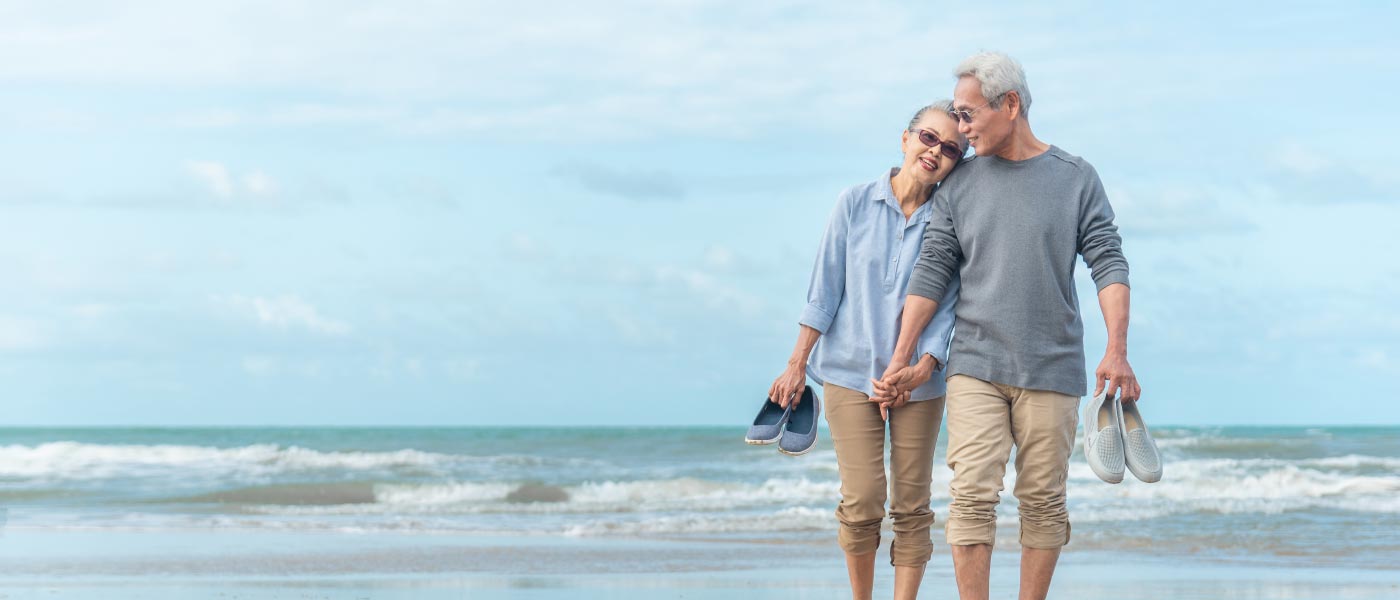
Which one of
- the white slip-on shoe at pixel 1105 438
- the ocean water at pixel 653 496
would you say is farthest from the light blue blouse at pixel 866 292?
the ocean water at pixel 653 496

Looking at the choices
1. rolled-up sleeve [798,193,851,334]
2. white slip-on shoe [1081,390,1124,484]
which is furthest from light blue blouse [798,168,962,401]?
white slip-on shoe [1081,390,1124,484]

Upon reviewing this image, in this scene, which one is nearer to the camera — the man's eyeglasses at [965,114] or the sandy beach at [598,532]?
the man's eyeglasses at [965,114]

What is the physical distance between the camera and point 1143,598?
551cm

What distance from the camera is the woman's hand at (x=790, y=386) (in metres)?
3.43

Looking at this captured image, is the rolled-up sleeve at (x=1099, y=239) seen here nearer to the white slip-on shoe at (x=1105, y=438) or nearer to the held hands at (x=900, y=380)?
the white slip-on shoe at (x=1105, y=438)

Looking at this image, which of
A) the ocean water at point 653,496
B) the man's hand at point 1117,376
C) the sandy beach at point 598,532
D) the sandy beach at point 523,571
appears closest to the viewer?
the man's hand at point 1117,376

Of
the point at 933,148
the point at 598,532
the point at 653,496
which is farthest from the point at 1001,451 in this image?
the point at 653,496

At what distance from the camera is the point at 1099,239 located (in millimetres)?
3188

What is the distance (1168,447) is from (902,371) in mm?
17710

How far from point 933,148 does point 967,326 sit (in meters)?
0.46

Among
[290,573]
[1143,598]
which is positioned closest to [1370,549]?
[1143,598]

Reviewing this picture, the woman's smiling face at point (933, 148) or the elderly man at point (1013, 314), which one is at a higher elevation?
the woman's smiling face at point (933, 148)

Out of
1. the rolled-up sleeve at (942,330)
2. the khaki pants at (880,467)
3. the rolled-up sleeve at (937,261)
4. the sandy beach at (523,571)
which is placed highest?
the rolled-up sleeve at (937,261)

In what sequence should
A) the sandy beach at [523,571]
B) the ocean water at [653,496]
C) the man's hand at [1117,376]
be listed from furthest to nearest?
the ocean water at [653,496] < the sandy beach at [523,571] < the man's hand at [1117,376]
